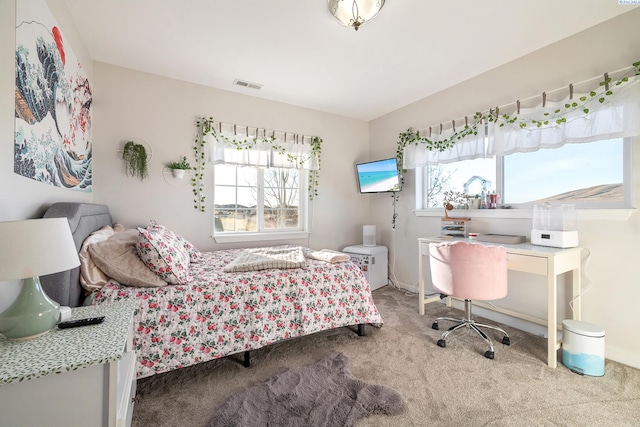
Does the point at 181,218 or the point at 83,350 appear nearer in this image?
the point at 83,350

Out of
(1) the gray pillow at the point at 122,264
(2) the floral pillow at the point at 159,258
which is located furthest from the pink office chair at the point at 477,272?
(1) the gray pillow at the point at 122,264

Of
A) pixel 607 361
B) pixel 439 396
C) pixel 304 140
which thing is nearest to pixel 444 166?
pixel 304 140

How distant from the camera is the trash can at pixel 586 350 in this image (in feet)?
6.12

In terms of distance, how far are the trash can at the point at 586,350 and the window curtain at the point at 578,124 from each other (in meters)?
1.42

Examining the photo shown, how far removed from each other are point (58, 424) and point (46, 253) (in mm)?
538

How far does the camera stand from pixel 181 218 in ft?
10.2

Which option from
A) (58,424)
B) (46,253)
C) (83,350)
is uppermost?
(46,253)

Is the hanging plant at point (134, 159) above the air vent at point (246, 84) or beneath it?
beneath

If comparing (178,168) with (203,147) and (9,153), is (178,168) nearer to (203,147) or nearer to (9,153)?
(203,147)

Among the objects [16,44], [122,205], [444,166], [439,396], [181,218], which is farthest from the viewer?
[444,166]

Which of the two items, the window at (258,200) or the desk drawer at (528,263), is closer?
the desk drawer at (528,263)

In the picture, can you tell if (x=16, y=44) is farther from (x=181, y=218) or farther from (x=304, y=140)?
(x=304, y=140)

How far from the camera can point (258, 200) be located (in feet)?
12.1

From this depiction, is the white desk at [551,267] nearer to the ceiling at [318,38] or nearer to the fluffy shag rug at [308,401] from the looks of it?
the fluffy shag rug at [308,401]
